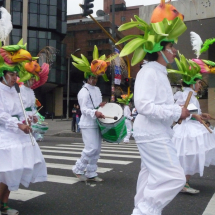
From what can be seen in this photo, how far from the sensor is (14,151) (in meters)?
3.98

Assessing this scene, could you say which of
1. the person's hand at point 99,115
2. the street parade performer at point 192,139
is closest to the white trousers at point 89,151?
the person's hand at point 99,115

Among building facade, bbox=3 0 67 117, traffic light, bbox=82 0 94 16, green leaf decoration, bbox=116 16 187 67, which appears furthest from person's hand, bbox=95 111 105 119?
building facade, bbox=3 0 67 117

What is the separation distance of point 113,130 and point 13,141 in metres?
2.17

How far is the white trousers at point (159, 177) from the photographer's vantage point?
9.99 feet

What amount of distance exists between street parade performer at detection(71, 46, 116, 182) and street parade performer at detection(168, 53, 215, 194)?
1.41 m

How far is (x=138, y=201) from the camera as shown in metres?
3.40

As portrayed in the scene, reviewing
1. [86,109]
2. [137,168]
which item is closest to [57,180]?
[86,109]

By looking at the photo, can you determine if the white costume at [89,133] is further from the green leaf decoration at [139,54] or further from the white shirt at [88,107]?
the green leaf decoration at [139,54]

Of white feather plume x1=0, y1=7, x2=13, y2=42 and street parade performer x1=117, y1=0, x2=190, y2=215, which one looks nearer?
street parade performer x1=117, y1=0, x2=190, y2=215

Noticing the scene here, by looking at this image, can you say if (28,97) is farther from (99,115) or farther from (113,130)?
(113,130)

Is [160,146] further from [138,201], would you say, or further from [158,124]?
[138,201]

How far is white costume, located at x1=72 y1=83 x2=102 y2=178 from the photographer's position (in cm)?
596

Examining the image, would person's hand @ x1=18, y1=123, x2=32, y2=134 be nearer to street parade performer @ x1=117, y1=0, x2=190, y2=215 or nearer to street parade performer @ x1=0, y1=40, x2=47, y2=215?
street parade performer @ x1=0, y1=40, x2=47, y2=215

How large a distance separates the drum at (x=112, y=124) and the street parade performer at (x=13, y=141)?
177 centimetres
